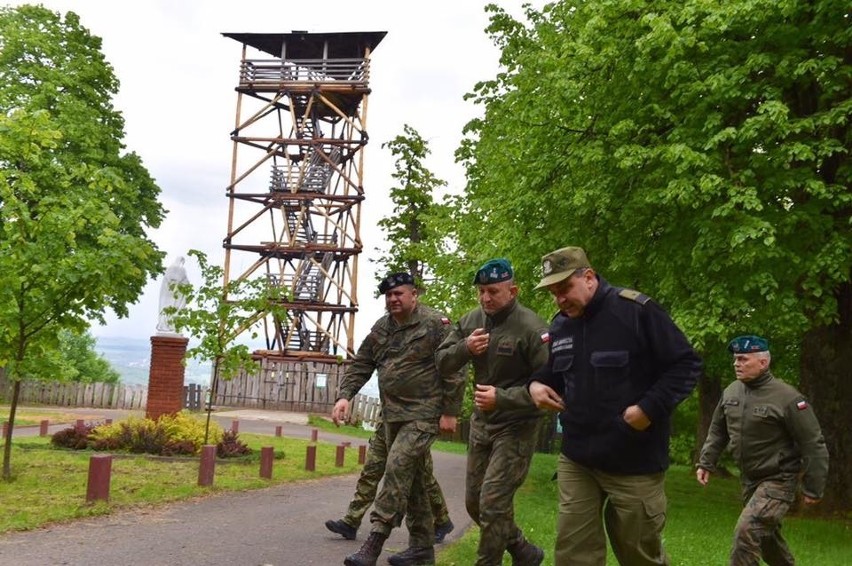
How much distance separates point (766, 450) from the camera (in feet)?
21.7

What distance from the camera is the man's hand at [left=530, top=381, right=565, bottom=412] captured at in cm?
485

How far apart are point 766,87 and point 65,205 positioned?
381 inches

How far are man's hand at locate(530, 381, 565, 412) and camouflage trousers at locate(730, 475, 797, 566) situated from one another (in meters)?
2.44

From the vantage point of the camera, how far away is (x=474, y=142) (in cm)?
2212

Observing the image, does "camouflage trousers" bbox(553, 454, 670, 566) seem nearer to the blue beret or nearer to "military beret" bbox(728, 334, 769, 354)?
the blue beret

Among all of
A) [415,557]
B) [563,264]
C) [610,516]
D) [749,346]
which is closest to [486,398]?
[610,516]

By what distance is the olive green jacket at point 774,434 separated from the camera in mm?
6410

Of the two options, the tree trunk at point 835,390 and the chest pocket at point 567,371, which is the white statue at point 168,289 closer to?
the tree trunk at point 835,390

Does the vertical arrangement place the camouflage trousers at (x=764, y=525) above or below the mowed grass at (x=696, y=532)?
above

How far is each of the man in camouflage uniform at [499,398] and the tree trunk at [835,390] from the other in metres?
9.48

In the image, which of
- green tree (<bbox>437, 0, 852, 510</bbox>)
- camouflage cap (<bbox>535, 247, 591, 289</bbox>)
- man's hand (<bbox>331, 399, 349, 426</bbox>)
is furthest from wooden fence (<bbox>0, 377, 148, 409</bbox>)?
camouflage cap (<bbox>535, 247, 591, 289</bbox>)

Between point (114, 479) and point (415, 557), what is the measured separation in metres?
5.83

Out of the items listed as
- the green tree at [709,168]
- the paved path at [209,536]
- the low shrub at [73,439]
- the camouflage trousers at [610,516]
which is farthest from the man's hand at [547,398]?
the low shrub at [73,439]

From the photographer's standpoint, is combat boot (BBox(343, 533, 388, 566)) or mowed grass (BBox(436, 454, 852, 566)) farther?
mowed grass (BBox(436, 454, 852, 566))
